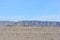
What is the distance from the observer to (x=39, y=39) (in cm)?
1931

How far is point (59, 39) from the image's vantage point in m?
19.4

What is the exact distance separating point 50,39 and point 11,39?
304 centimetres

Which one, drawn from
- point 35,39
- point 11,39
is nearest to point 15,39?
point 11,39

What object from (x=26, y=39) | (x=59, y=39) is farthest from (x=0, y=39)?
(x=59, y=39)

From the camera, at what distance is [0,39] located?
18609 millimetres

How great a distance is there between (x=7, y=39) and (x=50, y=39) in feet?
11.0

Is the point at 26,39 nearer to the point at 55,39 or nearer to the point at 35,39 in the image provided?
the point at 35,39

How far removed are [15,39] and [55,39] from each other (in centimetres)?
314

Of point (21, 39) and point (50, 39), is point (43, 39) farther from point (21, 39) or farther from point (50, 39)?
point (21, 39)

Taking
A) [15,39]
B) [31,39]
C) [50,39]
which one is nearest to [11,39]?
[15,39]

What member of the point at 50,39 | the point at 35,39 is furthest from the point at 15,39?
the point at 50,39

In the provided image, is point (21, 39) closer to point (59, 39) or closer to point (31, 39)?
point (31, 39)

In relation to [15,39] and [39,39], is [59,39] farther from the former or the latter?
[15,39]

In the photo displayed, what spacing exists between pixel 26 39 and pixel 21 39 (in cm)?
44
